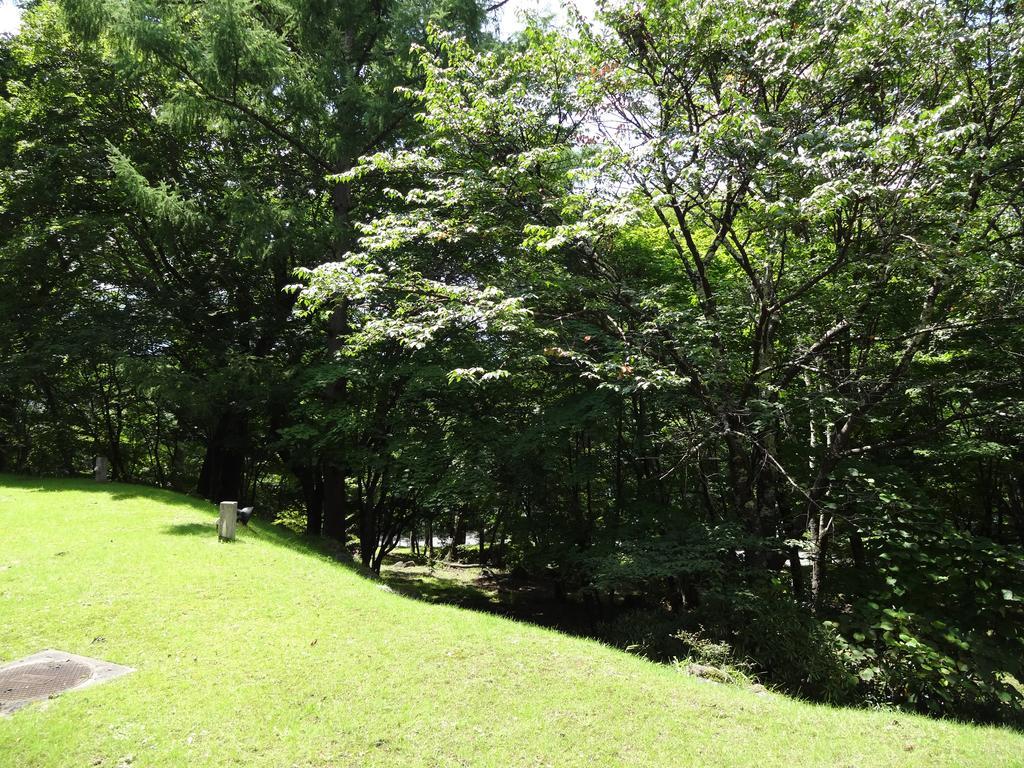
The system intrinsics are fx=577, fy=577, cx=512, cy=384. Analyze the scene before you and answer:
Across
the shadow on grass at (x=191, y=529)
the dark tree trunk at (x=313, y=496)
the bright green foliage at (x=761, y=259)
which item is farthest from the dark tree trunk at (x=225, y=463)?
the bright green foliage at (x=761, y=259)

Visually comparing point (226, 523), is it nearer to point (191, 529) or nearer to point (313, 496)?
point (191, 529)

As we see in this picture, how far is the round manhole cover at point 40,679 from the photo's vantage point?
15.7 feet

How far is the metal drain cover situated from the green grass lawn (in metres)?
0.16

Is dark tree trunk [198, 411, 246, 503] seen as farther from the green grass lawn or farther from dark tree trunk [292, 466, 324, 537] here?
the green grass lawn

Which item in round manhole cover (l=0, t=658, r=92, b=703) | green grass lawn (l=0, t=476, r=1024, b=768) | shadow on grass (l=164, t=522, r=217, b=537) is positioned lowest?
round manhole cover (l=0, t=658, r=92, b=703)

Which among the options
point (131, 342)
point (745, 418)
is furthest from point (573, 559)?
point (131, 342)

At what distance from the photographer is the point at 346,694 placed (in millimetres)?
5203

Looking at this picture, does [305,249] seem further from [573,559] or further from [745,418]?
[745,418]

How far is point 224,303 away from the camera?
15.9 m

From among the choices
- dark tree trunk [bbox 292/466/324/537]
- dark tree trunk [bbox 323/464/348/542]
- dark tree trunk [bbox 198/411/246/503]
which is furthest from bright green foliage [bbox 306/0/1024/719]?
dark tree trunk [bbox 292/466/324/537]

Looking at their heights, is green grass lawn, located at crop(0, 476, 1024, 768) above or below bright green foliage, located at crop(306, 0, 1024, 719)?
below

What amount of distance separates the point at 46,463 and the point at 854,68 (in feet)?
75.2

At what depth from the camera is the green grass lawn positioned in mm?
4434

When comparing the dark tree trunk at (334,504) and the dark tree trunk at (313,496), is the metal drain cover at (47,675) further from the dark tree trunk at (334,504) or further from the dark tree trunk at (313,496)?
the dark tree trunk at (313,496)
